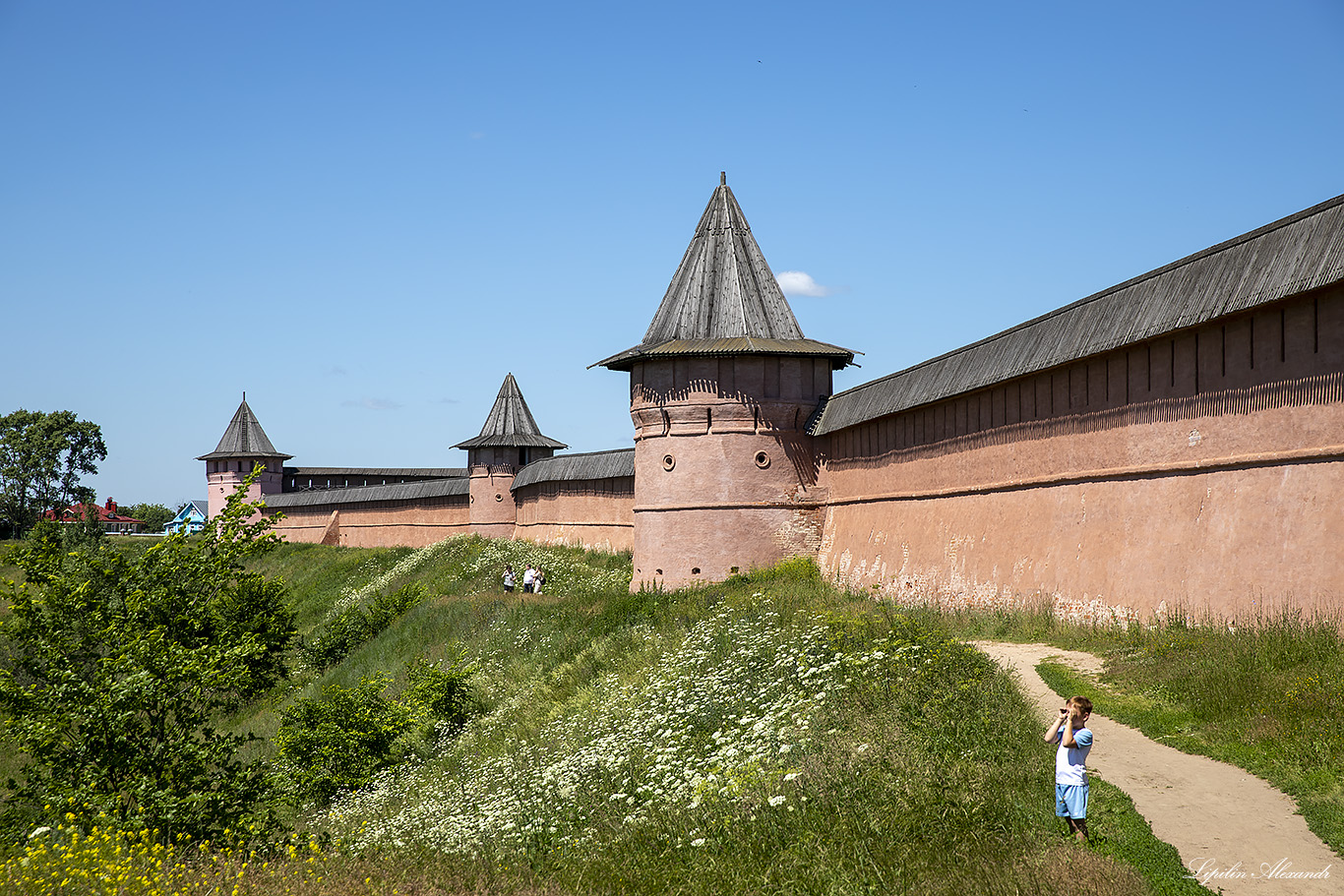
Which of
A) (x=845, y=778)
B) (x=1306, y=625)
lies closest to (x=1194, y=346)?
(x=1306, y=625)

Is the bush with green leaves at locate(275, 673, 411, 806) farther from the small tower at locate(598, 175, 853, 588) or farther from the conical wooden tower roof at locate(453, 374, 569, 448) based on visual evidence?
the conical wooden tower roof at locate(453, 374, 569, 448)

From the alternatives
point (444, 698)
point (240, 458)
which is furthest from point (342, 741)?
point (240, 458)

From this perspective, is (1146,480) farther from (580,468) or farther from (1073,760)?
(580,468)

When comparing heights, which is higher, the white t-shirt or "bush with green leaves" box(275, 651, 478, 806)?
the white t-shirt

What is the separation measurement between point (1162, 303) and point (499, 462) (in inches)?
1083

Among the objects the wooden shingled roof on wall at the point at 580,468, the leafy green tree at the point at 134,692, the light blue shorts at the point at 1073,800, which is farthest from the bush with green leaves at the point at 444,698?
the light blue shorts at the point at 1073,800

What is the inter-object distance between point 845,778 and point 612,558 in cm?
1880

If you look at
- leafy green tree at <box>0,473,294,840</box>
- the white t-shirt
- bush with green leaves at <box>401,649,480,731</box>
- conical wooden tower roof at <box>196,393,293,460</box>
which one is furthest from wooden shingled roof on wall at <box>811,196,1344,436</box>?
conical wooden tower roof at <box>196,393,293,460</box>

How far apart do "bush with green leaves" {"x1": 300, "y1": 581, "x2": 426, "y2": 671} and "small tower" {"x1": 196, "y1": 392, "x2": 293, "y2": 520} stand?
2720 centimetres

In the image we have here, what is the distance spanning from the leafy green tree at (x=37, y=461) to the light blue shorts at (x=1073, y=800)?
65820 millimetres

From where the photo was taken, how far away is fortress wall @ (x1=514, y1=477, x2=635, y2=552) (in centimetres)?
2577

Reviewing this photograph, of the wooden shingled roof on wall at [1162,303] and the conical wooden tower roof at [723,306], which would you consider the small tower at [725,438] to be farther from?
the wooden shingled roof on wall at [1162,303]

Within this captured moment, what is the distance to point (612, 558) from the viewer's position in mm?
24969

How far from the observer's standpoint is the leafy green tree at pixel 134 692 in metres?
9.17
